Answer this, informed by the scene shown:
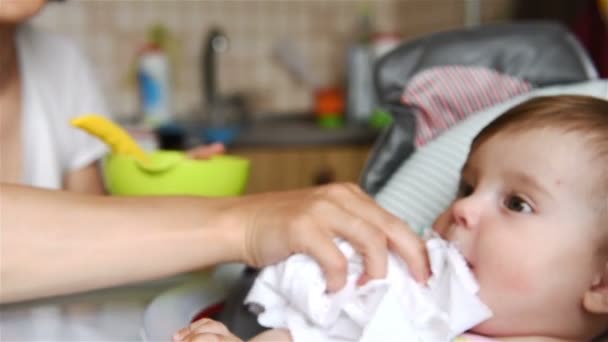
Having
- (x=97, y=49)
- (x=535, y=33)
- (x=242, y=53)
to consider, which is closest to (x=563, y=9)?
(x=535, y=33)

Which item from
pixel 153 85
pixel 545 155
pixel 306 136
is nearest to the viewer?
pixel 545 155

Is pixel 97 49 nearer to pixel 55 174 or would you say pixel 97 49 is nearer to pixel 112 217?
pixel 55 174

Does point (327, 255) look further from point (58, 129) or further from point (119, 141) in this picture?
point (58, 129)

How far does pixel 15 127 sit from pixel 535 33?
859 mm

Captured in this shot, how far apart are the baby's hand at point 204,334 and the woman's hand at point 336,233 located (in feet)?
0.36

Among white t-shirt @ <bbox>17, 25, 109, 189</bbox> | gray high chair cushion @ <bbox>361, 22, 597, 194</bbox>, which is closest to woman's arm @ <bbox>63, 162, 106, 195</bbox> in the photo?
white t-shirt @ <bbox>17, 25, 109, 189</bbox>

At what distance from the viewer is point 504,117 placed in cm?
77

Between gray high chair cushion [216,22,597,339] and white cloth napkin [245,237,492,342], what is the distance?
341 mm

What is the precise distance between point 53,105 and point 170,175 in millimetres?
458

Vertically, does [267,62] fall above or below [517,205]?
below

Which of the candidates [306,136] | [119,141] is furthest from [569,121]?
[306,136]

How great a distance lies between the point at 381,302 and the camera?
0.64m

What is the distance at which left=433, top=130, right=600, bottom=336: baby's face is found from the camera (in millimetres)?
652

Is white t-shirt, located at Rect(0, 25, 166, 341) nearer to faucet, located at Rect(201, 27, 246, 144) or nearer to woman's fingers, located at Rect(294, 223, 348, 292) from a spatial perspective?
woman's fingers, located at Rect(294, 223, 348, 292)
